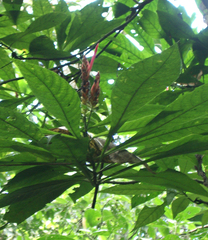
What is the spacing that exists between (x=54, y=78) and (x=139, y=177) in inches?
17.5

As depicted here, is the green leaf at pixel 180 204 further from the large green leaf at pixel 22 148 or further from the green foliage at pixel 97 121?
the large green leaf at pixel 22 148

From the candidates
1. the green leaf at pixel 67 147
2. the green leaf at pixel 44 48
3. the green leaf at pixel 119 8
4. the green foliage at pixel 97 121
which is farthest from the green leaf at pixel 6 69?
the green leaf at pixel 67 147

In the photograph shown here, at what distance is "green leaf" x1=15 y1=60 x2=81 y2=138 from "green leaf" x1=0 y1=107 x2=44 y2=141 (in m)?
0.08

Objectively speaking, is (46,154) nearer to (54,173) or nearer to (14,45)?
(54,173)

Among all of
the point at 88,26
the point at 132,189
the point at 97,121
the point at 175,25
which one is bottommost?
the point at 132,189

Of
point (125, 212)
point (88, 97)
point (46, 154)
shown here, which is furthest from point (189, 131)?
point (125, 212)

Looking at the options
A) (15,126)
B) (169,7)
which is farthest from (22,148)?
(169,7)

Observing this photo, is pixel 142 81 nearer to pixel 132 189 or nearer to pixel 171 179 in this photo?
pixel 171 179

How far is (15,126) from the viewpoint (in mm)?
641

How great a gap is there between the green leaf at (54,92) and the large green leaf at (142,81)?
0.36 ft

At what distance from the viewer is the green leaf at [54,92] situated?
22.0 inches

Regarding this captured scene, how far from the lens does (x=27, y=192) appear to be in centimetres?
80

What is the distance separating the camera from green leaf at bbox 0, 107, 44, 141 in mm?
620

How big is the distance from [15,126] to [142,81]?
0.36m
